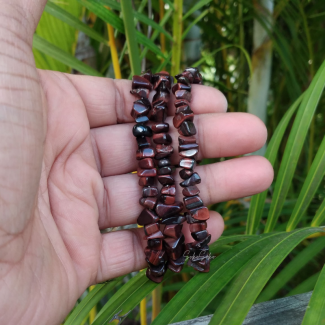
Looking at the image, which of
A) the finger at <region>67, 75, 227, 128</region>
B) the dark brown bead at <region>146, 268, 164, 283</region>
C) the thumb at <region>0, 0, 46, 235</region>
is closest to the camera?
the thumb at <region>0, 0, 46, 235</region>

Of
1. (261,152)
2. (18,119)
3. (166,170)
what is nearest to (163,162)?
(166,170)

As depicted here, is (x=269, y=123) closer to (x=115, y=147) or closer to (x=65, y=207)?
(x=115, y=147)

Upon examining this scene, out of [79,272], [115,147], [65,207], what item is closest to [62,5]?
[115,147]

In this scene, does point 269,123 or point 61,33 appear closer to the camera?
point 61,33

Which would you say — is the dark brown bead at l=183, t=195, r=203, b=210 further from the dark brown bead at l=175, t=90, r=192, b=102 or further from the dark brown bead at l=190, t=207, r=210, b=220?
the dark brown bead at l=175, t=90, r=192, b=102

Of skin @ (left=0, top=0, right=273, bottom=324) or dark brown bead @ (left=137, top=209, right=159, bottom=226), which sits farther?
dark brown bead @ (left=137, top=209, right=159, bottom=226)

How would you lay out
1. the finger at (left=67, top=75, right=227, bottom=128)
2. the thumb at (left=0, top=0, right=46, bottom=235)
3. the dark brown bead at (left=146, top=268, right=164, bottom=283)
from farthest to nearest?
the finger at (left=67, top=75, right=227, bottom=128), the dark brown bead at (left=146, top=268, right=164, bottom=283), the thumb at (left=0, top=0, right=46, bottom=235)

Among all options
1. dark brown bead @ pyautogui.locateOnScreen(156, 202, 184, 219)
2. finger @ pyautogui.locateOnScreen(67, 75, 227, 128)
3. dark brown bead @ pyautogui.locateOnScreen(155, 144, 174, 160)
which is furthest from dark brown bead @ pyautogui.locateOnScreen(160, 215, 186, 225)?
finger @ pyautogui.locateOnScreen(67, 75, 227, 128)
